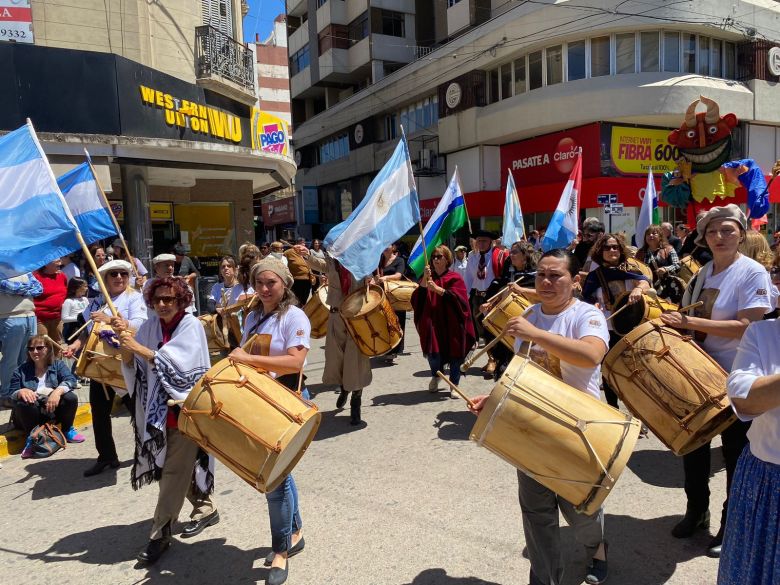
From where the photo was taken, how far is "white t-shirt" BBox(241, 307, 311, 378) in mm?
3504

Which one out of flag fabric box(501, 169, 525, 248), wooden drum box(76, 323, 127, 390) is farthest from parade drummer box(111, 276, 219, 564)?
flag fabric box(501, 169, 525, 248)

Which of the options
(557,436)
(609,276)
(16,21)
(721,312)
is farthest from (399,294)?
(16,21)

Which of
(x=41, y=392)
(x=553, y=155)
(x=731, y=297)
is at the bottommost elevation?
(x=41, y=392)

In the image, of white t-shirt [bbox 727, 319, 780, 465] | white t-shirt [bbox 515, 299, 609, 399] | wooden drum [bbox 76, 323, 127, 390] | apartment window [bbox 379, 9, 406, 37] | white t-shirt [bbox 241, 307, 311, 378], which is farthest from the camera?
apartment window [bbox 379, 9, 406, 37]

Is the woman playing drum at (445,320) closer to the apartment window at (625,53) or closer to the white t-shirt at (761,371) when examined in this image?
the white t-shirt at (761,371)

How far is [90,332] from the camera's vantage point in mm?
4941

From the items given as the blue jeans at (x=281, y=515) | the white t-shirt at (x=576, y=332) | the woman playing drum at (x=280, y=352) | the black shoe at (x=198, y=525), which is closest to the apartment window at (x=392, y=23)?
the woman playing drum at (x=280, y=352)

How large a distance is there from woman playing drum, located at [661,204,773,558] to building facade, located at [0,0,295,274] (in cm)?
1021

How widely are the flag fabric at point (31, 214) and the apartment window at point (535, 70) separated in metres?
22.3

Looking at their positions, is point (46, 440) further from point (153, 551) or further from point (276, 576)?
point (276, 576)

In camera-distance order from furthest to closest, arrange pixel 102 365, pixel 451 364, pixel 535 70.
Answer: pixel 535 70 → pixel 451 364 → pixel 102 365

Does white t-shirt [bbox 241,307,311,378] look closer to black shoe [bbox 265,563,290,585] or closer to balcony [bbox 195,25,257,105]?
black shoe [bbox 265,563,290,585]

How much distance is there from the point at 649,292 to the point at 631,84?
63.2 feet

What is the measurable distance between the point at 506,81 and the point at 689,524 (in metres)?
24.1
